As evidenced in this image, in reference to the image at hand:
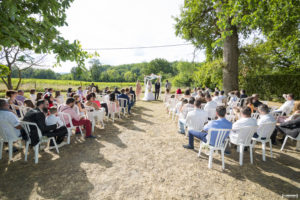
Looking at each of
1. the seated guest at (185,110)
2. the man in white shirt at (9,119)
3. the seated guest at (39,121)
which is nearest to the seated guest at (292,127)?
the seated guest at (185,110)

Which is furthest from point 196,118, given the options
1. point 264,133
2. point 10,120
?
point 10,120

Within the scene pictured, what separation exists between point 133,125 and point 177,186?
3939mm

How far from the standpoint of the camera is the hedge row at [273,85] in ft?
44.6

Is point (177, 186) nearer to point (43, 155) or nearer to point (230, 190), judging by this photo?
point (230, 190)

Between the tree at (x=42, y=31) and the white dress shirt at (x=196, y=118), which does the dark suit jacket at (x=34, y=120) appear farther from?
the white dress shirt at (x=196, y=118)

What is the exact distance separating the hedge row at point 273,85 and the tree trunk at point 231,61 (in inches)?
245

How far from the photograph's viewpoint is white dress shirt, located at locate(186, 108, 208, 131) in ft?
13.5

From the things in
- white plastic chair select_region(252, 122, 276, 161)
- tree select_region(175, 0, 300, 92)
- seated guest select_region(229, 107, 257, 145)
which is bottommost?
white plastic chair select_region(252, 122, 276, 161)

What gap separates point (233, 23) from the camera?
6.48 m

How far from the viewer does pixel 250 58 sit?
12469mm

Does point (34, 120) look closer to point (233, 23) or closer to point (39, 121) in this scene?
point (39, 121)

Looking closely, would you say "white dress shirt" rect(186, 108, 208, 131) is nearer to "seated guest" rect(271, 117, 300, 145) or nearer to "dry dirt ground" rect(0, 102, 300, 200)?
"dry dirt ground" rect(0, 102, 300, 200)

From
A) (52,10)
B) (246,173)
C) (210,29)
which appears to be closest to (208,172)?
(246,173)

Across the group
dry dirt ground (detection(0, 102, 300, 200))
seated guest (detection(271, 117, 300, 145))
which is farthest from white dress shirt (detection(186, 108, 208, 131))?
seated guest (detection(271, 117, 300, 145))
